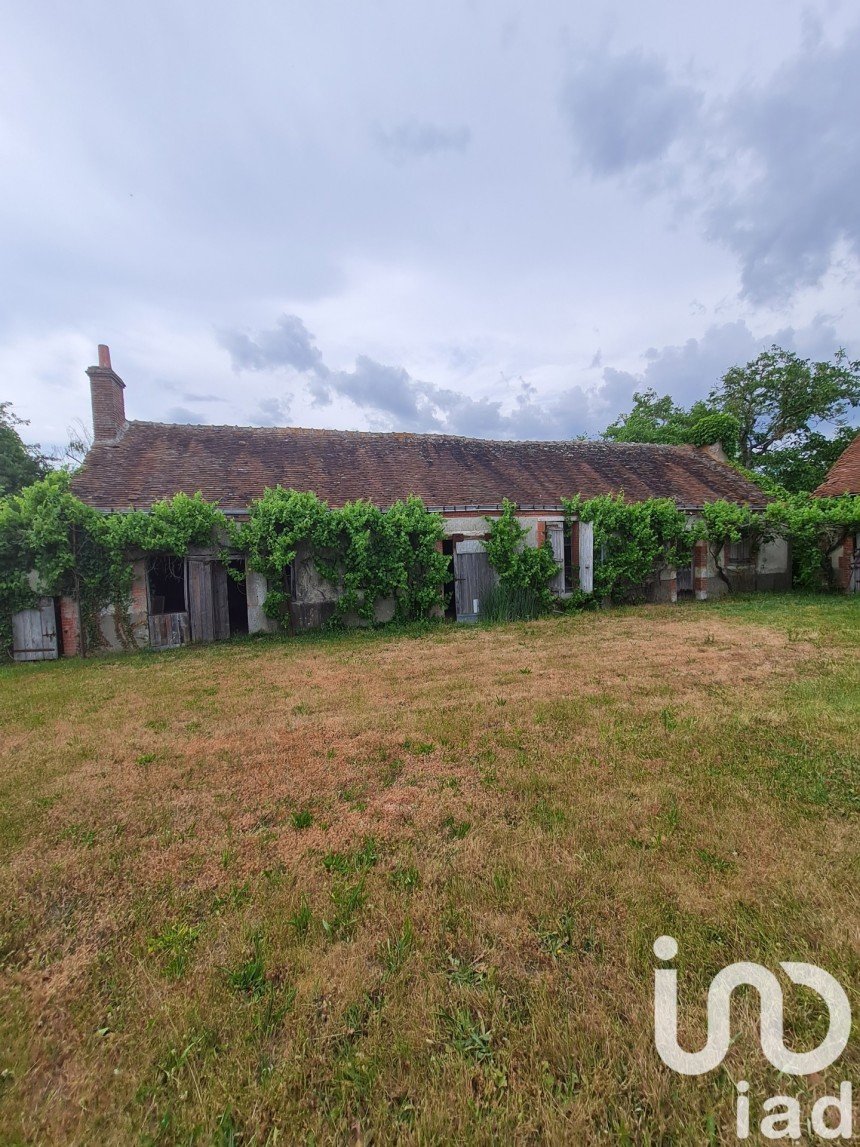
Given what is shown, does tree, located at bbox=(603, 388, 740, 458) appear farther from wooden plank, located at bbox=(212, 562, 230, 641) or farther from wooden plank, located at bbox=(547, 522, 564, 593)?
wooden plank, located at bbox=(212, 562, 230, 641)

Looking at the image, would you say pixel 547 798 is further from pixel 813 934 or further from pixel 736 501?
pixel 736 501

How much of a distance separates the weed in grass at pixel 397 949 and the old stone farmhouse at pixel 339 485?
870 cm

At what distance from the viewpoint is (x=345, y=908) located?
228 centimetres

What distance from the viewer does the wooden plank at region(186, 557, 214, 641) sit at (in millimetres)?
9812

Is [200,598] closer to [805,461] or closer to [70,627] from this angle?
[70,627]

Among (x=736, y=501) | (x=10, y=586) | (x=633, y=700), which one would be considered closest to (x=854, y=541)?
(x=736, y=501)

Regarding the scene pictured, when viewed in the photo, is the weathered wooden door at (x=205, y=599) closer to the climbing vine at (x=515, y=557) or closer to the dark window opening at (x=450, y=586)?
the dark window opening at (x=450, y=586)

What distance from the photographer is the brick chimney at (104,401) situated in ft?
39.4

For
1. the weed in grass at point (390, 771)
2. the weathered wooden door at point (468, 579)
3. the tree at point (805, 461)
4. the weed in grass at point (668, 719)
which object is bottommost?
the weed in grass at point (390, 771)

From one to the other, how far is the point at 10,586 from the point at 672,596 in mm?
15808

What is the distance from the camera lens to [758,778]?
334cm

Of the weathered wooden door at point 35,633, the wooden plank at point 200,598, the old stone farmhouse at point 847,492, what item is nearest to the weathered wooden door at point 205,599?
the wooden plank at point 200,598

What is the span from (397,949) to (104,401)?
14718mm

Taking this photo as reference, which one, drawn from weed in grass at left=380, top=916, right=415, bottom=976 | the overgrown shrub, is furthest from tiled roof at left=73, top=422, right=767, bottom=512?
weed in grass at left=380, top=916, right=415, bottom=976
